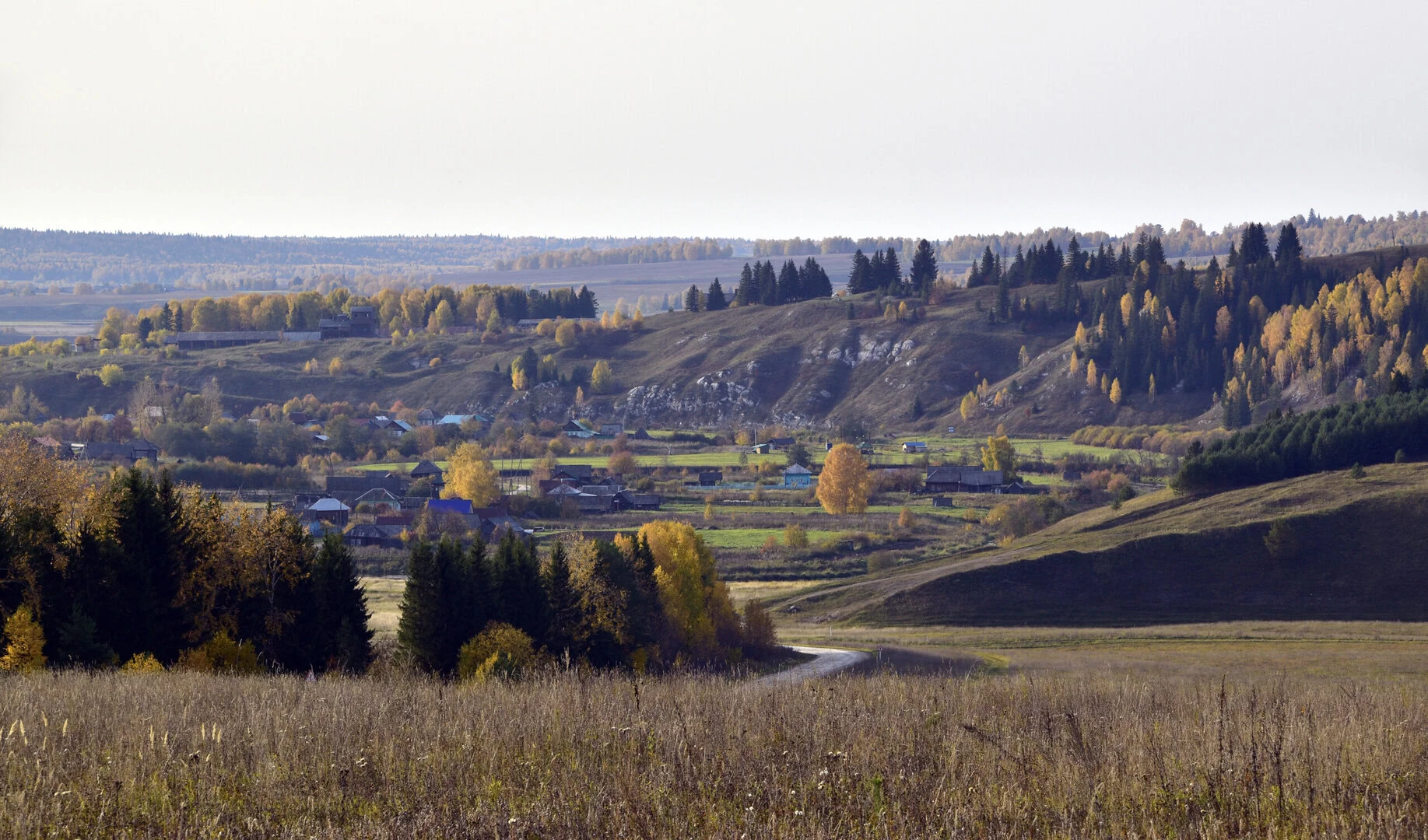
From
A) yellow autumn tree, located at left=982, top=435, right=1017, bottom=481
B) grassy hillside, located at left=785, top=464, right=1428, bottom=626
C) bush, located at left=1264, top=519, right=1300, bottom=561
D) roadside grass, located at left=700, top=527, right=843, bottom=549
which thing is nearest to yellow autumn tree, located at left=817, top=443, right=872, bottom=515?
roadside grass, located at left=700, top=527, right=843, bottom=549

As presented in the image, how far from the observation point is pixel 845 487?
133750 mm

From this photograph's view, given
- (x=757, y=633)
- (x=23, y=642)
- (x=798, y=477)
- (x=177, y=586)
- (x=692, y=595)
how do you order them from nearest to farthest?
(x=23, y=642), (x=177, y=586), (x=757, y=633), (x=692, y=595), (x=798, y=477)

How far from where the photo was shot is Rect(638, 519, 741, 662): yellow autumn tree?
212 feet

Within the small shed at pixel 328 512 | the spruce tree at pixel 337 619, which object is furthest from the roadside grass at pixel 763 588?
the spruce tree at pixel 337 619

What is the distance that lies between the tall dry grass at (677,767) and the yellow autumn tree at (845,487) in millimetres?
112187

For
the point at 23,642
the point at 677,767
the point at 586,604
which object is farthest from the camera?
the point at 586,604

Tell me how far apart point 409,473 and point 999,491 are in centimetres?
6599

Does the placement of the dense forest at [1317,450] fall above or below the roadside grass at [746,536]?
above

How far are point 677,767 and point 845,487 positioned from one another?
119803 mm

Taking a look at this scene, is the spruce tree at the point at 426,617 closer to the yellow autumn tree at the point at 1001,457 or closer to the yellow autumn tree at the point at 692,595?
the yellow autumn tree at the point at 692,595

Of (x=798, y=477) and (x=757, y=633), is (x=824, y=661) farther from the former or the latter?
(x=798, y=477)

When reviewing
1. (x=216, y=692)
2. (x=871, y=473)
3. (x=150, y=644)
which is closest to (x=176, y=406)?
(x=871, y=473)

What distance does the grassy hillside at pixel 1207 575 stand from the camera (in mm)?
79500

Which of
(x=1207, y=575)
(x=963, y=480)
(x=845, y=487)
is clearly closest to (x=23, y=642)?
(x=1207, y=575)
